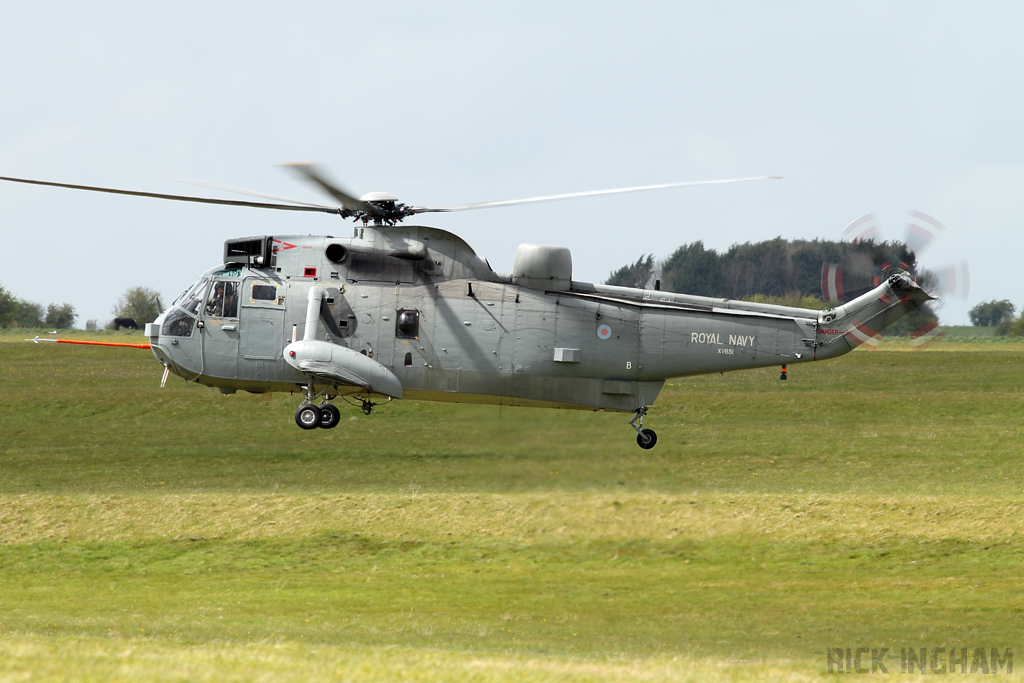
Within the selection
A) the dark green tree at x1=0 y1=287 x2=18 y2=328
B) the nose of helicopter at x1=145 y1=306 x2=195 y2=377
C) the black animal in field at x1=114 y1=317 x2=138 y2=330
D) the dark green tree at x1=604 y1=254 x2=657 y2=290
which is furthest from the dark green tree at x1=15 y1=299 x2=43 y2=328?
the nose of helicopter at x1=145 y1=306 x2=195 y2=377

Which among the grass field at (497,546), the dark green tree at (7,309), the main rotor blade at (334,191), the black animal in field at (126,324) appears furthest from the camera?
the dark green tree at (7,309)

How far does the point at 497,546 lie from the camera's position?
145 ft

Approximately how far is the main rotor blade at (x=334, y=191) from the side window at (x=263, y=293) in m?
2.48

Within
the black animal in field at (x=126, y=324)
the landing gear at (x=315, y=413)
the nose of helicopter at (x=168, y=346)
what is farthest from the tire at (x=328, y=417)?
the black animal in field at (x=126, y=324)

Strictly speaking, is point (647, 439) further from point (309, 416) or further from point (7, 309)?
point (7, 309)

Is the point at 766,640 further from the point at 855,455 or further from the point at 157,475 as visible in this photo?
the point at 157,475

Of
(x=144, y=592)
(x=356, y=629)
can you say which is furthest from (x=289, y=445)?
(x=356, y=629)

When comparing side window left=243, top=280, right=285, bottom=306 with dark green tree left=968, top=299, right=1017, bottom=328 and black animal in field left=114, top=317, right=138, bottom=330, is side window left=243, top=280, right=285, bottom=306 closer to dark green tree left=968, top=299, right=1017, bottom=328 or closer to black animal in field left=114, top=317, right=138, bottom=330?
black animal in field left=114, top=317, right=138, bottom=330

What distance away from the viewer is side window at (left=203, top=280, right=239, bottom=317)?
81.3ft

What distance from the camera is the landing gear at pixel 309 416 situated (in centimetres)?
2412

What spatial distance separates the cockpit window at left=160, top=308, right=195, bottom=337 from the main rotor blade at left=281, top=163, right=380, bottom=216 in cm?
454

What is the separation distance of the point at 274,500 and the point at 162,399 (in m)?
27.0

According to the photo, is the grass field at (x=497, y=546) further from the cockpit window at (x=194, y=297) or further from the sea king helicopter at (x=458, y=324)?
the cockpit window at (x=194, y=297)

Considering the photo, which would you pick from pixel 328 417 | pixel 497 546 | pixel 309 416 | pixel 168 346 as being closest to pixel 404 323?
pixel 328 417
